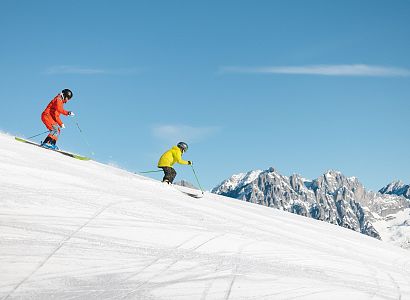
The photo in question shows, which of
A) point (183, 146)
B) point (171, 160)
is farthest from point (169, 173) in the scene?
point (183, 146)

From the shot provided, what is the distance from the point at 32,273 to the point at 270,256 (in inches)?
205

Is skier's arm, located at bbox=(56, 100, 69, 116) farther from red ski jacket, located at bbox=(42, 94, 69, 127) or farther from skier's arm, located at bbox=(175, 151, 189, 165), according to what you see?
skier's arm, located at bbox=(175, 151, 189, 165)

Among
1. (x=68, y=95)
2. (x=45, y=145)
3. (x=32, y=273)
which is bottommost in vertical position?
(x=32, y=273)

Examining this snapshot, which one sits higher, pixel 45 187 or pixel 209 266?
pixel 45 187

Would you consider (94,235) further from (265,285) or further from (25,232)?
(265,285)

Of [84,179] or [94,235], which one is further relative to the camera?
[84,179]

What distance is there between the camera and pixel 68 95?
2017 centimetres

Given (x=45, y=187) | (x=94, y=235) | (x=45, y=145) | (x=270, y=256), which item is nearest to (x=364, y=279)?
(x=270, y=256)

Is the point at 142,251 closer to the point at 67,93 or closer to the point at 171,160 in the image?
the point at 171,160

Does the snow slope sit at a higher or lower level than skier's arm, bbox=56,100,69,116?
lower

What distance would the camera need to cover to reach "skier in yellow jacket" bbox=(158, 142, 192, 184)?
1970 cm

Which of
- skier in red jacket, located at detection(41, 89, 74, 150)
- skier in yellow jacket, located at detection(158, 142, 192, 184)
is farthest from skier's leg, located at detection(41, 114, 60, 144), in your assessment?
skier in yellow jacket, located at detection(158, 142, 192, 184)

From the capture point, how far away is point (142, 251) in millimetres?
9234

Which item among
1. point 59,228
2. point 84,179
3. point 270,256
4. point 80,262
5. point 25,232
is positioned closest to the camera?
point 80,262
